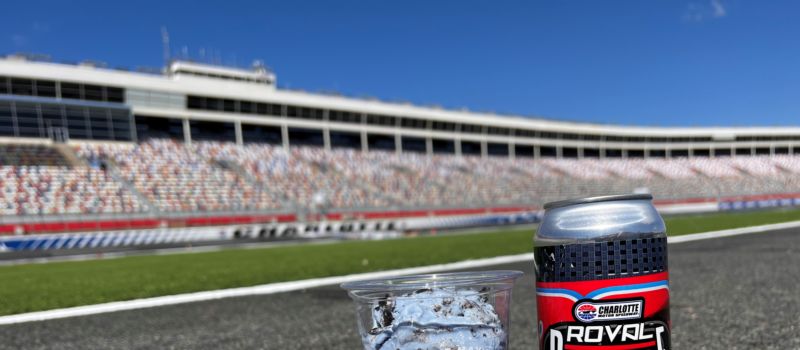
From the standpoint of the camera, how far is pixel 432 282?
1580mm

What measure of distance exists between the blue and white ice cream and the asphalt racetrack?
1.92 m

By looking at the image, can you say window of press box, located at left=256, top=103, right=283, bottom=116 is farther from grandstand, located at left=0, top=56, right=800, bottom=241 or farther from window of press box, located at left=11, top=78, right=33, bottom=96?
window of press box, located at left=11, top=78, right=33, bottom=96

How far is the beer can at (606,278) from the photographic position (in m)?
1.41

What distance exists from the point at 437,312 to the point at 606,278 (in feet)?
1.53

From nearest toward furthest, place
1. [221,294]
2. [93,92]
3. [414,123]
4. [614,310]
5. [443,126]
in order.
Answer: [614,310]
[221,294]
[93,92]
[414,123]
[443,126]

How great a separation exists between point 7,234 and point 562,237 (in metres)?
26.7

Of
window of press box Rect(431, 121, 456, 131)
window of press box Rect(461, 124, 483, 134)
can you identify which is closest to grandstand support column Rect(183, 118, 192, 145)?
window of press box Rect(431, 121, 456, 131)

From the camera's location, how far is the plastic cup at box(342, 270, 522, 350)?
142 cm

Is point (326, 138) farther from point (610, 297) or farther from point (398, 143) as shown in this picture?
point (610, 297)

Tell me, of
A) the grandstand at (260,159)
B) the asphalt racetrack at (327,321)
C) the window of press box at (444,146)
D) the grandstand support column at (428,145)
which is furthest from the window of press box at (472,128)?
the asphalt racetrack at (327,321)

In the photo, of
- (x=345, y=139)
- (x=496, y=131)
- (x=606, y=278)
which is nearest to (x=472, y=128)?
(x=496, y=131)

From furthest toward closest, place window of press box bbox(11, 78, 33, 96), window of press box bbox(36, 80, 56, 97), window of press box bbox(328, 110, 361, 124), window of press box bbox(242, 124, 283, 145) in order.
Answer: window of press box bbox(328, 110, 361, 124), window of press box bbox(242, 124, 283, 145), window of press box bbox(36, 80, 56, 97), window of press box bbox(11, 78, 33, 96)

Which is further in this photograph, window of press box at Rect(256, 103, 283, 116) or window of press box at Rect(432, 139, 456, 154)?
window of press box at Rect(432, 139, 456, 154)

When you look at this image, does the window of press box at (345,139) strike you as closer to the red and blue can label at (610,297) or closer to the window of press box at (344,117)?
the window of press box at (344,117)
